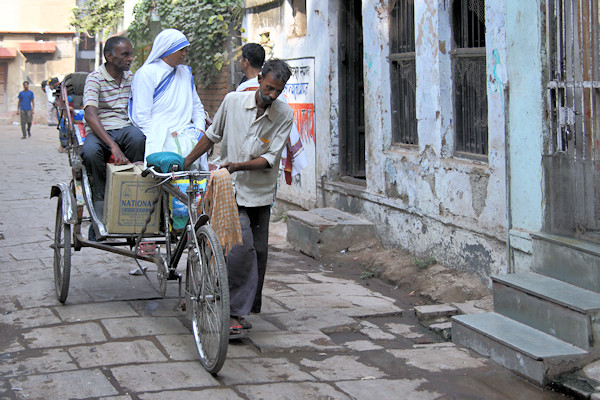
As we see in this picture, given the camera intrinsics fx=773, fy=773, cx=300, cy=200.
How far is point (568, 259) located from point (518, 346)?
0.81m

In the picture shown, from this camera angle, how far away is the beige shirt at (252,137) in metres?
4.86

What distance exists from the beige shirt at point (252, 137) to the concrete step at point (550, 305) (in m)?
1.71

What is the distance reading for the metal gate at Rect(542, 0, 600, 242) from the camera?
4941mm

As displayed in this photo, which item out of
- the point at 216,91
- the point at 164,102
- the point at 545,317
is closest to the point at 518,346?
the point at 545,317

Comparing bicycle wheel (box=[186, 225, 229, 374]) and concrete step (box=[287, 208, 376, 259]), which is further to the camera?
concrete step (box=[287, 208, 376, 259])

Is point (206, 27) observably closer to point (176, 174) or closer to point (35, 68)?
point (176, 174)

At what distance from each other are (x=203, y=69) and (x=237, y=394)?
29.4 ft

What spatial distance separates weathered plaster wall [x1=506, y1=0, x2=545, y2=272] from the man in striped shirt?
9.05ft

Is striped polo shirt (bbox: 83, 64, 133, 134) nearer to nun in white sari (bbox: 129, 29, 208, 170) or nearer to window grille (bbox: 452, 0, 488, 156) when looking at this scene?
nun in white sari (bbox: 129, 29, 208, 170)

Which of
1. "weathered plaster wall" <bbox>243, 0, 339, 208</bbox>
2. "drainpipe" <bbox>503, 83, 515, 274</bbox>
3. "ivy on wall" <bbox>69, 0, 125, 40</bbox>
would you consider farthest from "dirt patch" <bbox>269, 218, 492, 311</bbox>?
"ivy on wall" <bbox>69, 0, 125, 40</bbox>

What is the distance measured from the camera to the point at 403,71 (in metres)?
7.63

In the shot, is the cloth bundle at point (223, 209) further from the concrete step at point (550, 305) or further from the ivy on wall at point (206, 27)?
the ivy on wall at point (206, 27)

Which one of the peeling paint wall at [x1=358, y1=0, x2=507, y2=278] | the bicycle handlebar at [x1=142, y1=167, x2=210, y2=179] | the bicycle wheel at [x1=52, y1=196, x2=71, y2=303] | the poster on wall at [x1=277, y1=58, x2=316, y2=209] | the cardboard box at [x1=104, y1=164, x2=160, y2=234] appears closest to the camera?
the bicycle handlebar at [x1=142, y1=167, x2=210, y2=179]

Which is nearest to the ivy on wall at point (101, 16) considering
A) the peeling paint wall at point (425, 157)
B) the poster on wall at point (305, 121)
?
the poster on wall at point (305, 121)
